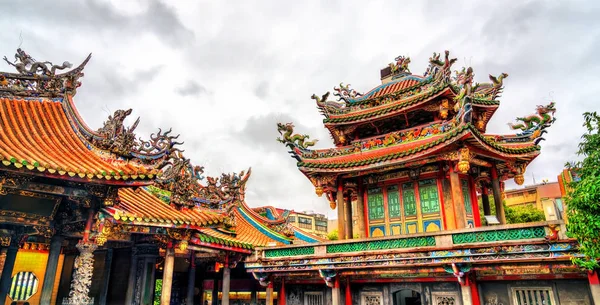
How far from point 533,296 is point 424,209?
4.62 m

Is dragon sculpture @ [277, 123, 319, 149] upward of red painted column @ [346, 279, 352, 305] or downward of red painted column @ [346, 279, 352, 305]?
A: upward

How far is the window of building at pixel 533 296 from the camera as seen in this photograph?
974 centimetres

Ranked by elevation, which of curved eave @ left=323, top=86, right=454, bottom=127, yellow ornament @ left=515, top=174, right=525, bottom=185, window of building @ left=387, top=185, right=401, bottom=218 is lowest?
window of building @ left=387, top=185, right=401, bottom=218

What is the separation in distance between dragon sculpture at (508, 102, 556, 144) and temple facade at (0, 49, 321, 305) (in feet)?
36.1

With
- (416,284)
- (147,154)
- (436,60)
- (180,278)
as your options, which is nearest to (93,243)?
(147,154)

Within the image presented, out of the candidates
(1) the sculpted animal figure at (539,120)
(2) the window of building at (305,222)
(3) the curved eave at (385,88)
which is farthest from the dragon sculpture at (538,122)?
(2) the window of building at (305,222)

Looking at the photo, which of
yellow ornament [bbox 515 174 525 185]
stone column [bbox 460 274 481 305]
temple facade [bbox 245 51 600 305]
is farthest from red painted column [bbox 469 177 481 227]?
stone column [bbox 460 274 481 305]

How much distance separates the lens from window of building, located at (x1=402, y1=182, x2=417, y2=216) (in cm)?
1422

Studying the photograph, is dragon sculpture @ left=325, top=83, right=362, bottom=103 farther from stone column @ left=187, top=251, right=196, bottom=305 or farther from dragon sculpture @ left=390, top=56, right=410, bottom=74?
stone column @ left=187, top=251, right=196, bottom=305

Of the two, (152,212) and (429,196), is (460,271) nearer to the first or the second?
(429,196)

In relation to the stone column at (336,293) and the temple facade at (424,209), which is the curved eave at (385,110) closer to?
the temple facade at (424,209)

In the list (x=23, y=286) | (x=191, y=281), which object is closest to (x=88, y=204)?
(x=23, y=286)

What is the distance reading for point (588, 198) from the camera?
6844mm

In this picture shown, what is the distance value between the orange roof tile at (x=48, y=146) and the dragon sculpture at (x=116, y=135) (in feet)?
1.01
